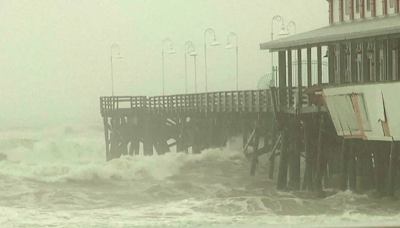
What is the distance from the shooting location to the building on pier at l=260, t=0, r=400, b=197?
346 inches

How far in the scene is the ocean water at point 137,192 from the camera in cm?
858

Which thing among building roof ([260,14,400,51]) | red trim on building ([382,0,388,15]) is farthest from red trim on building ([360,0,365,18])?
building roof ([260,14,400,51])

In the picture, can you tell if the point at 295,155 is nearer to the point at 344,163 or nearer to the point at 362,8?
the point at 344,163

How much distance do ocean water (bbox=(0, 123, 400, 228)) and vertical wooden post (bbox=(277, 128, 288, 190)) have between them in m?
0.11

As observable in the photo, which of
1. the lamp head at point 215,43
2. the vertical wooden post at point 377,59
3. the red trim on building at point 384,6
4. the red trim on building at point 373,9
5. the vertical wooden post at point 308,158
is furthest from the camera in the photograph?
the red trim on building at point 373,9

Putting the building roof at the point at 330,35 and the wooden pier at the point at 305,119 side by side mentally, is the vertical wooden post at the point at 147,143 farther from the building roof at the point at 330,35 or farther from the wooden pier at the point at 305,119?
the building roof at the point at 330,35

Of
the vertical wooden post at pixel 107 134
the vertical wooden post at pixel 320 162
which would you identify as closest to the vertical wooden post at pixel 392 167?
the vertical wooden post at pixel 320 162

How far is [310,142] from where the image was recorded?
9.55 metres

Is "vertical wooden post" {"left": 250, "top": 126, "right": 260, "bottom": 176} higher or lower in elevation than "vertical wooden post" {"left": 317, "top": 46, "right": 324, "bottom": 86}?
lower

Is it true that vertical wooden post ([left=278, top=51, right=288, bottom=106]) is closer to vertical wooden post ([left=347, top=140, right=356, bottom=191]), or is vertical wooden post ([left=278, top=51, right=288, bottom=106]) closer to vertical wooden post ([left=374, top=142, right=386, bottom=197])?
vertical wooden post ([left=347, top=140, right=356, bottom=191])

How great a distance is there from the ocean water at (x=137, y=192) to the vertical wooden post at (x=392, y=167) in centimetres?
15

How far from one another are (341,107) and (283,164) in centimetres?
77

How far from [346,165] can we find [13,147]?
3.08 m

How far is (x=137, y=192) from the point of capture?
8766 millimetres
